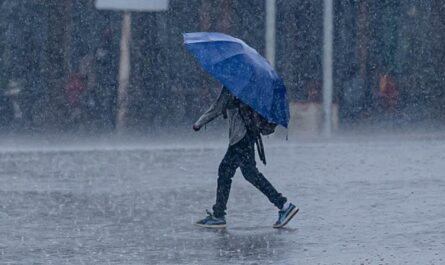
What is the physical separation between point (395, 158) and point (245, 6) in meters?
8.29

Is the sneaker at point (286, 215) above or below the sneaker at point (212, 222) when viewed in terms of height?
above

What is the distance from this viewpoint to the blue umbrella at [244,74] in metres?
12.2

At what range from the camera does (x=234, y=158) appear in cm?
1260

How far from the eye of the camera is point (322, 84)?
27125mm

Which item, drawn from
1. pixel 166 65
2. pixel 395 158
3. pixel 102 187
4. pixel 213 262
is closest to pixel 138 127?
pixel 166 65

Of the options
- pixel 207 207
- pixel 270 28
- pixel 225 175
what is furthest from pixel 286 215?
pixel 270 28

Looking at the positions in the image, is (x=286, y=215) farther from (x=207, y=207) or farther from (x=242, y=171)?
(x=207, y=207)

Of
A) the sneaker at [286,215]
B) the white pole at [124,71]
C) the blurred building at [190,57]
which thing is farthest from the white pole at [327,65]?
the sneaker at [286,215]

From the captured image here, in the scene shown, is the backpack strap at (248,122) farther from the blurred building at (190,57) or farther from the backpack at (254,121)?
the blurred building at (190,57)

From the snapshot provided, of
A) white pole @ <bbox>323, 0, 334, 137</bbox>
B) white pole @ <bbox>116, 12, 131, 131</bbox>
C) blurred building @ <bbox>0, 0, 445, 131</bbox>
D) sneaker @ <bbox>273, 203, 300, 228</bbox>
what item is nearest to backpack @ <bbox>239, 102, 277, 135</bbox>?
sneaker @ <bbox>273, 203, 300, 228</bbox>

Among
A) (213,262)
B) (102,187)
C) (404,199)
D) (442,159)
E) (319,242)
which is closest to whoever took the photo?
(213,262)

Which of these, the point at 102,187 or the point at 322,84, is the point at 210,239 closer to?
the point at 102,187

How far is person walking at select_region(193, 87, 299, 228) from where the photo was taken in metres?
12.5

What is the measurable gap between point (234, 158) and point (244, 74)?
769 millimetres
